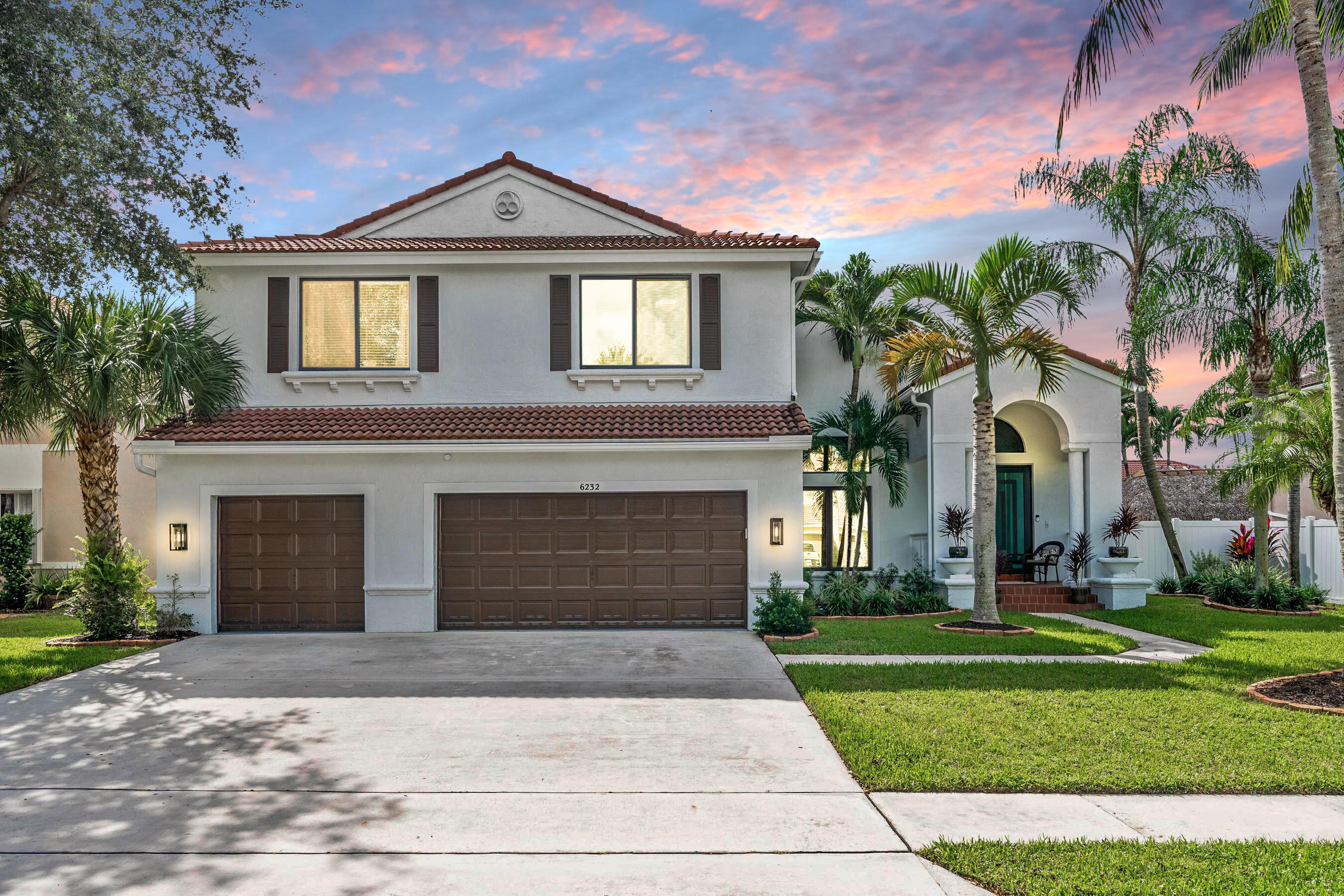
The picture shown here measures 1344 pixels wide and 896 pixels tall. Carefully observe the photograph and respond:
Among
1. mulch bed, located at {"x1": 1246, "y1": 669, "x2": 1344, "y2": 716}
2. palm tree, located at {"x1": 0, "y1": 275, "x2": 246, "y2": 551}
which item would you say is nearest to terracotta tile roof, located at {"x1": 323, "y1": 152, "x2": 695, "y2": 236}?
palm tree, located at {"x1": 0, "y1": 275, "x2": 246, "y2": 551}

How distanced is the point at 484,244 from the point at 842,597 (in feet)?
28.7

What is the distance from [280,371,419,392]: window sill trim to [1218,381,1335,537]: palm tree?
1432 cm

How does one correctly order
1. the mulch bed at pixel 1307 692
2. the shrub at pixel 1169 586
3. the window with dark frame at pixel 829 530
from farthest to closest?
the shrub at pixel 1169 586
the window with dark frame at pixel 829 530
the mulch bed at pixel 1307 692

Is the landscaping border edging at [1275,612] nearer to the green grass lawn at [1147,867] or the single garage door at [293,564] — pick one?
the green grass lawn at [1147,867]

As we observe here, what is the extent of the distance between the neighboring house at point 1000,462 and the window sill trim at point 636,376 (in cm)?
419

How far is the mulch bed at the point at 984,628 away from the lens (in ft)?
43.9

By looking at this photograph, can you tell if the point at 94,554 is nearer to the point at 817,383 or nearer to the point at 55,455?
the point at 55,455

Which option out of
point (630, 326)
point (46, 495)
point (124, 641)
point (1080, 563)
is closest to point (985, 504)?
point (1080, 563)

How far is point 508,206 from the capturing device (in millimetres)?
16891

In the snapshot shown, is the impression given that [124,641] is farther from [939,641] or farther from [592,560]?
[939,641]

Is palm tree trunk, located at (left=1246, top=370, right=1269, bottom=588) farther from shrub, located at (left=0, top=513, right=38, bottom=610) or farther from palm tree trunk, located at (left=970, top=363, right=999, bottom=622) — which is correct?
shrub, located at (left=0, top=513, right=38, bottom=610)

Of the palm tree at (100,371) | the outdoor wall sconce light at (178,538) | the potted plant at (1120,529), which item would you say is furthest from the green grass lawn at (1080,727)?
the palm tree at (100,371)

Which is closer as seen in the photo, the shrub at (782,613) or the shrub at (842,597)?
the shrub at (782,613)

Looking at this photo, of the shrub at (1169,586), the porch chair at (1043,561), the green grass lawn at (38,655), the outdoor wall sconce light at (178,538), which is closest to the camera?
the green grass lawn at (38,655)
